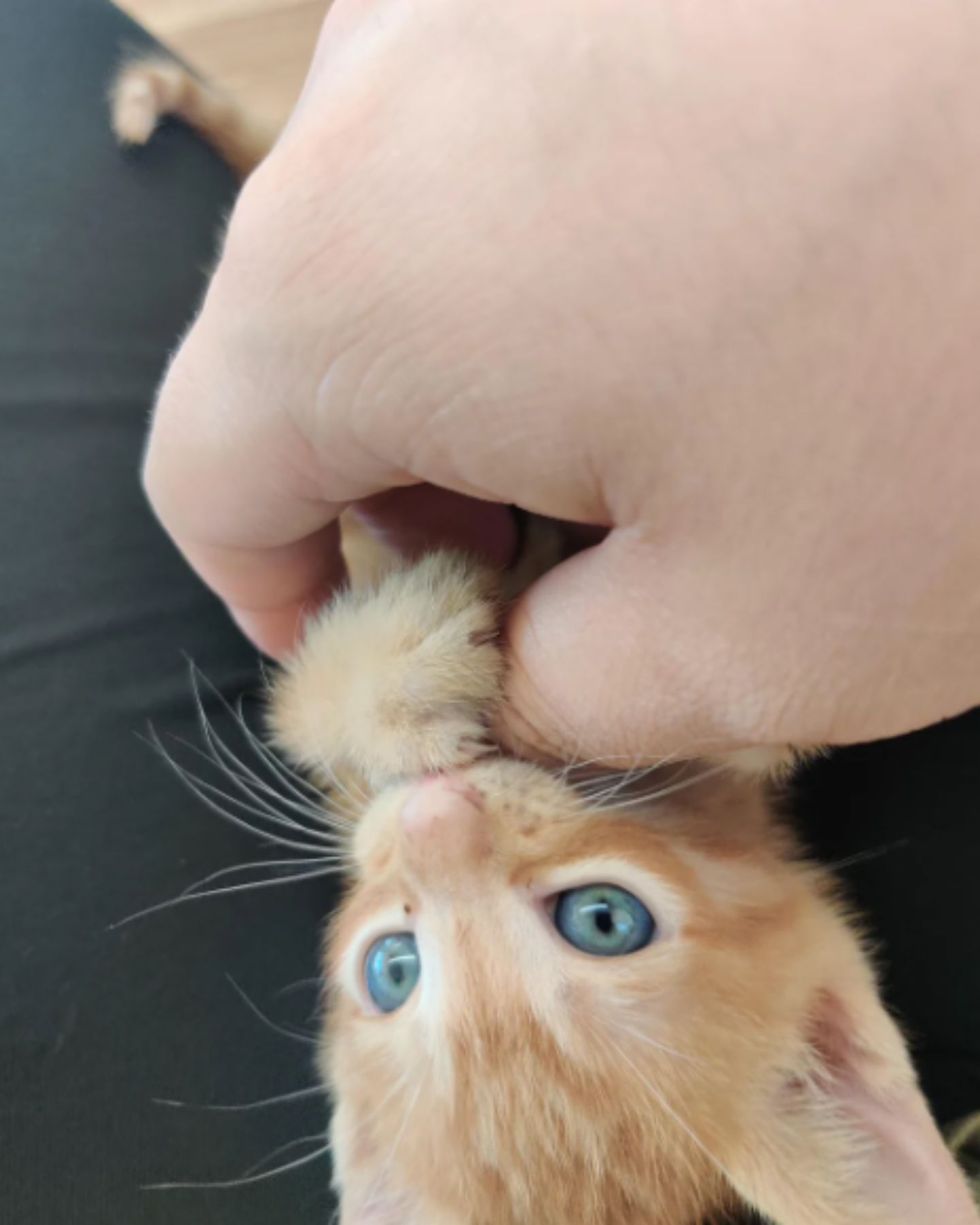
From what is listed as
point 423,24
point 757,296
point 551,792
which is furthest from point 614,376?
point 551,792

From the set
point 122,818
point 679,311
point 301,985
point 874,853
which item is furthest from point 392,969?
point 679,311

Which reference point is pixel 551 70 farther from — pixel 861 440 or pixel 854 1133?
pixel 854 1133

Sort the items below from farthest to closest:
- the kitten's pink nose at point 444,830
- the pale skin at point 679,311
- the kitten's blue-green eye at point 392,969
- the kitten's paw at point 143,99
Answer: the kitten's paw at point 143,99, the kitten's blue-green eye at point 392,969, the kitten's pink nose at point 444,830, the pale skin at point 679,311

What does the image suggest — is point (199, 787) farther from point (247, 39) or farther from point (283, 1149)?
point (247, 39)

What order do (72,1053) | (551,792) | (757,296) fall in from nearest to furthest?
(757,296), (551,792), (72,1053)

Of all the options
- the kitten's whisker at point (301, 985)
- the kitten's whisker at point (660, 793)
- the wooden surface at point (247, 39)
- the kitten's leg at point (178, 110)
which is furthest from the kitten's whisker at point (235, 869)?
the wooden surface at point (247, 39)

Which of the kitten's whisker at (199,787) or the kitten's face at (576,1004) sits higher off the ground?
the kitten's face at (576,1004)

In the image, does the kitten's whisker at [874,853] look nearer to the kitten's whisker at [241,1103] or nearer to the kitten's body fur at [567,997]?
the kitten's body fur at [567,997]
